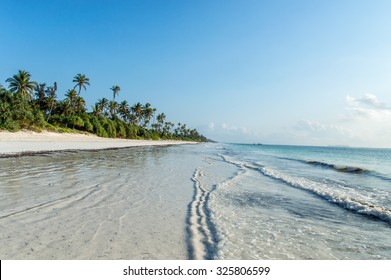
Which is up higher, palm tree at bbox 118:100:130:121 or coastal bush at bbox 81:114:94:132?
palm tree at bbox 118:100:130:121

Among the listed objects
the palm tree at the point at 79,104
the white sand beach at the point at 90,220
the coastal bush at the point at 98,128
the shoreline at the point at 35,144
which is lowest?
the white sand beach at the point at 90,220

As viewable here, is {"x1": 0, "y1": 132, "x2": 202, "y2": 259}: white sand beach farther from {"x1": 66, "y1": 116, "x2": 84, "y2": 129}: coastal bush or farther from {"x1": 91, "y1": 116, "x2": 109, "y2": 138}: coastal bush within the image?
{"x1": 91, "y1": 116, "x2": 109, "y2": 138}: coastal bush

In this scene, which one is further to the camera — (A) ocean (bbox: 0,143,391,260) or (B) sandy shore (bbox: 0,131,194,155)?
(B) sandy shore (bbox: 0,131,194,155)

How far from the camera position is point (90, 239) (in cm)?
459

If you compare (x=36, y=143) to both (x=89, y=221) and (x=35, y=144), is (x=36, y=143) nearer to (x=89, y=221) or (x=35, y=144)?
(x=35, y=144)

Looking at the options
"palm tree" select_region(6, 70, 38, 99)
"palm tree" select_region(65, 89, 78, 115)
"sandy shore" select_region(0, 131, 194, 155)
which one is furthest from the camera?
"palm tree" select_region(65, 89, 78, 115)

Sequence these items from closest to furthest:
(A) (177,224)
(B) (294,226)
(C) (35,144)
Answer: (A) (177,224)
(B) (294,226)
(C) (35,144)

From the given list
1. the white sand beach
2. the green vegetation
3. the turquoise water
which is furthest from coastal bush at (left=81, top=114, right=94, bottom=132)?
the turquoise water

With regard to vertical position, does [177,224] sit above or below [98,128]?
below

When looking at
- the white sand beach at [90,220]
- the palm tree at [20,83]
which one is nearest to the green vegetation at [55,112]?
the palm tree at [20,83]

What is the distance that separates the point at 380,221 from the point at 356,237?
7.15ft

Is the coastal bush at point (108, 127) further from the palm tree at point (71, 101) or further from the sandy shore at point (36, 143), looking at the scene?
the sandy shore at point (36, 143)

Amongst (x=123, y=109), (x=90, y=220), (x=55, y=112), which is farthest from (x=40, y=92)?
(x=90, y=220)
